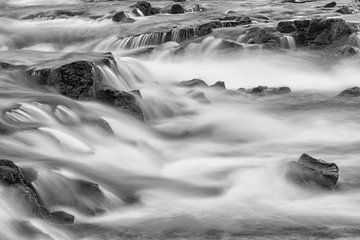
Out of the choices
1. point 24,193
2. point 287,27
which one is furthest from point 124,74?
point 287,27

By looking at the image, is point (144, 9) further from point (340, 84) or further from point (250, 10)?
point (340, 84)

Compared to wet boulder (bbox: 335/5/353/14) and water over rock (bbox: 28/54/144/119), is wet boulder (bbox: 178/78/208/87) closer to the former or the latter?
water over rock (bbox: 28/54/144/119)

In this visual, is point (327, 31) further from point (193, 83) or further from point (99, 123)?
point (99, 123)

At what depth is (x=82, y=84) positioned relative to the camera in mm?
Result: 12398

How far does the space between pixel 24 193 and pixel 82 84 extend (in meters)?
5.68

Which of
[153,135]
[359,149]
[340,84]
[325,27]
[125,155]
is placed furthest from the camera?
[325,27]

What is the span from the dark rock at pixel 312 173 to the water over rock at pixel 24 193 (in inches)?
125

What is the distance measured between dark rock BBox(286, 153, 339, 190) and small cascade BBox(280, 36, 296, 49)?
11583 millimetres

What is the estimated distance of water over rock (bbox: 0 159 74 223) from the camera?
6868 mm

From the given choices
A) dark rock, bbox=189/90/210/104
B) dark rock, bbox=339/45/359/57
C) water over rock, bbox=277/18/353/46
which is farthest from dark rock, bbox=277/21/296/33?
dark rock, bbox=189/90/210/104

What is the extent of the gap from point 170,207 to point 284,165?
7.01ft

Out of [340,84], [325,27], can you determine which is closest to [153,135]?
[340,84]

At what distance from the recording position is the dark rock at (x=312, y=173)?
27.9 ft

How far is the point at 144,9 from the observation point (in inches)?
1096
